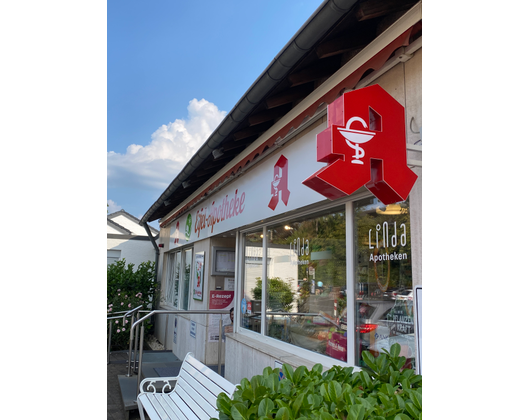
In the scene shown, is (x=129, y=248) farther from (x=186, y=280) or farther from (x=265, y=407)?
(x=265, y=407)

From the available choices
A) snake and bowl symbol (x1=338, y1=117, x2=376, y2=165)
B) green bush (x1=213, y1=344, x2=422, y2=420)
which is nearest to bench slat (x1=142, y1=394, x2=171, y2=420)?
green bush (x1=213, y1=344, x2=422, y2=420)

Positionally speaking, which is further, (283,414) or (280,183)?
(280,183)

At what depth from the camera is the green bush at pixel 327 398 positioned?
4.78 feet

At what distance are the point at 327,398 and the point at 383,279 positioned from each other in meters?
1.52

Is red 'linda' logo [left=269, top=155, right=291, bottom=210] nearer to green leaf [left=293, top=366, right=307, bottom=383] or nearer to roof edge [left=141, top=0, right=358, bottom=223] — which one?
roof edge [left=141, top=0, right=358, bottom=223]

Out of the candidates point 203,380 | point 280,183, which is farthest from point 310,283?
point 203,380

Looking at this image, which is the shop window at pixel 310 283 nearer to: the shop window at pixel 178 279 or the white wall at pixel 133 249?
the shop window at pixel 178 279

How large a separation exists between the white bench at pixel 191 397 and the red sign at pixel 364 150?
1.63 m

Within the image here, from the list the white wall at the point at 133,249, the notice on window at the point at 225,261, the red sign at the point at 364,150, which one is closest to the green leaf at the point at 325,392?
the red sign at the point at 364,150

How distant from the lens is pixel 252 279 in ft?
19.1

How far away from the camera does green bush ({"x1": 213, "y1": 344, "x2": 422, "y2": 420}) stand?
4.78ft
